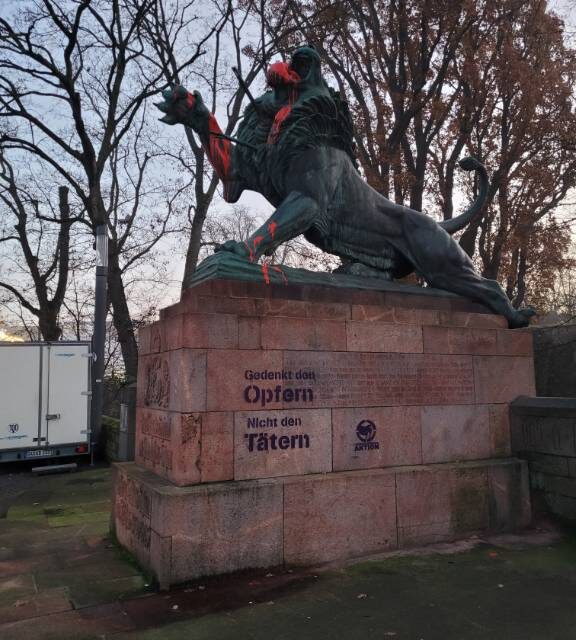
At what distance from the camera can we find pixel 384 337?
6.27m

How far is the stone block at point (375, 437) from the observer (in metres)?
5.82

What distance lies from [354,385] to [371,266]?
5.76ft

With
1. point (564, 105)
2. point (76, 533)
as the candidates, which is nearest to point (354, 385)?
point (76, 533)

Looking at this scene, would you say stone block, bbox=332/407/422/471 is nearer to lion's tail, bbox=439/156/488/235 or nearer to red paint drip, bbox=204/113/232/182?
lion's tail, bbox=439/156/488/235

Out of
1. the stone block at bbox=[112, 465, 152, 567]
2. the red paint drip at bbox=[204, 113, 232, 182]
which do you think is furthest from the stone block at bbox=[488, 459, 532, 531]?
the red paint drip at bbox=[204, 113, 232, 182]

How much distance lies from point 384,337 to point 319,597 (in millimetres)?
2753

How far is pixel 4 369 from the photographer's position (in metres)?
13.5

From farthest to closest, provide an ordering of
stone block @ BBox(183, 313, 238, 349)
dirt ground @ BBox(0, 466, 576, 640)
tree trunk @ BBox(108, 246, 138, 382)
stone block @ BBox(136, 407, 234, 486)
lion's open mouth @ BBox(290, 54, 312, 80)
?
tree trunk @ BBox(108, 246, 138, 382) → lion's open mouth @ BBox(290, 54, 312, 80) → stone block @ BBox(183, 313, 238, 349) → stone block @ BBox(136, 407, 234, 486) → dirt ground @ BBox(0, 466, 576, 640)

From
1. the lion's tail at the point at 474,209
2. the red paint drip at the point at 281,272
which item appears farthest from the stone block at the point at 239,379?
the lion's tail at the point at 474,209

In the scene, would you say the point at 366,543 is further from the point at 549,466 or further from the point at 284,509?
the point at 549,466

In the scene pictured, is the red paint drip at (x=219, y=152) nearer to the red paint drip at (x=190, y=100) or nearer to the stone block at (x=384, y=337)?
the red paint drip at (x=190, y=100)

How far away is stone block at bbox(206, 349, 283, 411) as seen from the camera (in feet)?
17.2

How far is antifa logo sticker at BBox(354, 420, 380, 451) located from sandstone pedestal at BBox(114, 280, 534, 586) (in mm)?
16

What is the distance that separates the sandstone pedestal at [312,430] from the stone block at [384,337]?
16 millimetres
